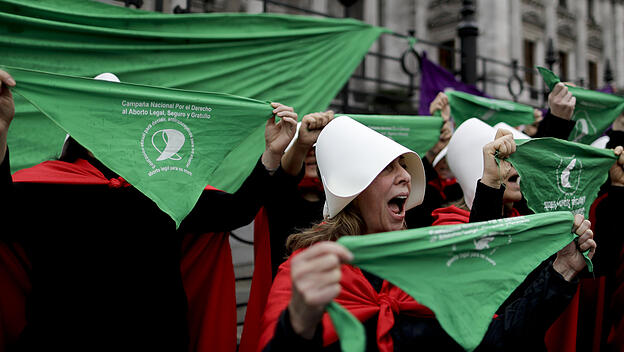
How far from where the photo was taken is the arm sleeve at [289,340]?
1516 millimetres

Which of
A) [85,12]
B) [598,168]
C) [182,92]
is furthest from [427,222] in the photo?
[85,12]

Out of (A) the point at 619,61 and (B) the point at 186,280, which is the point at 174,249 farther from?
(A) the point at 619,61

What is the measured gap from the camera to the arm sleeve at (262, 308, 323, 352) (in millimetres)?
1516

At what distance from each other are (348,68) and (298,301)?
3.52 m

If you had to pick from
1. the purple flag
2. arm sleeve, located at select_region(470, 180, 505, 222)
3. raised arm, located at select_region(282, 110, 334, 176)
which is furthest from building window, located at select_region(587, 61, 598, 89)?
arm sleeve, located at select_region(470, 180, 505, 222)

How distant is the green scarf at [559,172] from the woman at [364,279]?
1.86 ft

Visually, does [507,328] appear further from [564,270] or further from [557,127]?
[557,127]

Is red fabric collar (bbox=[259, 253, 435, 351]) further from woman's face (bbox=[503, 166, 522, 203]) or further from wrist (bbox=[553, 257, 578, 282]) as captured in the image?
woman's face (bbox=[503, 166, 522, 203])

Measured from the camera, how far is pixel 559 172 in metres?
2.91

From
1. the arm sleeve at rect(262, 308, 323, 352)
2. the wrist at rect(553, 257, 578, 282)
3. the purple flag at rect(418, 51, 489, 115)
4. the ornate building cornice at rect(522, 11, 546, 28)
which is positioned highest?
the ornate building cornice at rect(522, 11, 546, 28)

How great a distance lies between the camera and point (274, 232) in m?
3.25

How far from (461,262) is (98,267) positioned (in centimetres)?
169

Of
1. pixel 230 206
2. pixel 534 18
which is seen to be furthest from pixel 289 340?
pixel 534 18

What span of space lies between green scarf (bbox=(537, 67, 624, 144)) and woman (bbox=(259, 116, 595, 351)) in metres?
2.13
